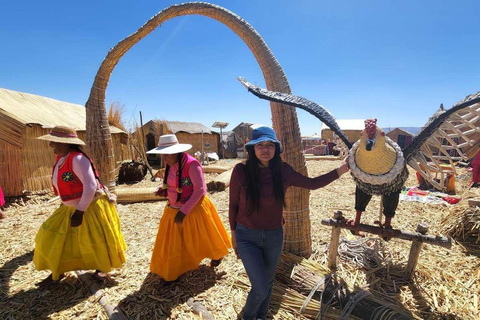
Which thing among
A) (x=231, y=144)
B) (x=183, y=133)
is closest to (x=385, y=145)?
(x=183, y=133)

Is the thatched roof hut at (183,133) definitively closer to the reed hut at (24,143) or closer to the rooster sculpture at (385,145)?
the reed hut at (24,143)

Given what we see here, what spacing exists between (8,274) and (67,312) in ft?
4.44

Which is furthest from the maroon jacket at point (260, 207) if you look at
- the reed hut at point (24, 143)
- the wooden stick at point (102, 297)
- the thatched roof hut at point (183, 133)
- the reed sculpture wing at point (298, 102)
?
the thatched roof hut at point (183, 133)

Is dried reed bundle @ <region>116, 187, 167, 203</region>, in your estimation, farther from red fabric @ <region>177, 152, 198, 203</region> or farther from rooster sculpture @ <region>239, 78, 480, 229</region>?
rooster sculpture @ <region>239, 78, 480, 229</region>

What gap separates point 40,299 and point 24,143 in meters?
5.05

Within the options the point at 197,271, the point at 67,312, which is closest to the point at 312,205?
the point at 197,271

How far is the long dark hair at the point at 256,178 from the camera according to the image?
197 centimetres

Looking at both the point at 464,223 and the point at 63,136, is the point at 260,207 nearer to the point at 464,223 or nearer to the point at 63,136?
the point at 63,136

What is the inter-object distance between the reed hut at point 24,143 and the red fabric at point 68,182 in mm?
4727

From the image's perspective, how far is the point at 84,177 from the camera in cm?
249

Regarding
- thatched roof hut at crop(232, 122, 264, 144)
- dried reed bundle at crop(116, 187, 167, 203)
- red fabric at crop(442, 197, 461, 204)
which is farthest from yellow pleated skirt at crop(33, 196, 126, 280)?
thatched roof hut at crop(232, 122, 264, 144)

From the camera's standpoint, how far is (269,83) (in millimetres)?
2965

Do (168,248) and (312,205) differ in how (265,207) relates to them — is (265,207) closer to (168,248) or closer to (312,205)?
(168,248)

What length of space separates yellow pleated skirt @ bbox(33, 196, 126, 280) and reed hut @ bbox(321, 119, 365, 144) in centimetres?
2270
